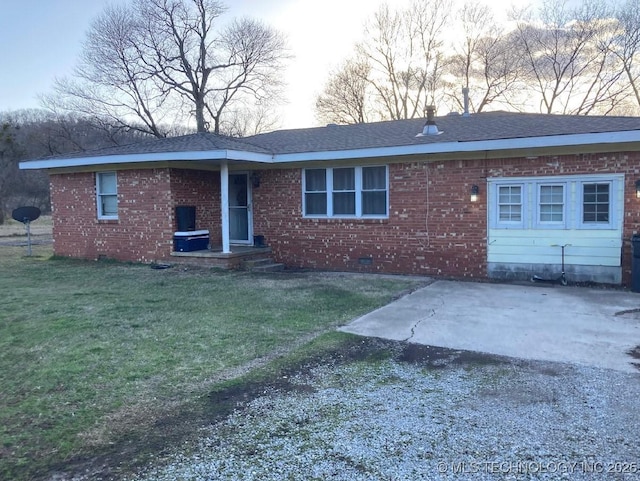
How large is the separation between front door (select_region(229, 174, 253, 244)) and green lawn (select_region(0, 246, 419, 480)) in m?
2.41

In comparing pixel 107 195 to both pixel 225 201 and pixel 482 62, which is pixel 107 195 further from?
pixel 482 62

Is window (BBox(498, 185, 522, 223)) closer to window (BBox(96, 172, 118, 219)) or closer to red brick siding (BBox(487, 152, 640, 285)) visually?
red brick siding (BBox(487, 152, 640, 285))

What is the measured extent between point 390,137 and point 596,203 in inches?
178

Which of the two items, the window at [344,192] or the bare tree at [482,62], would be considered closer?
the window at [344,192]

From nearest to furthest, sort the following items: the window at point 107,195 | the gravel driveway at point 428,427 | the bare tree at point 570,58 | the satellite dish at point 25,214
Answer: the gravel driveway at point 428,427 → the window at point 107,195 → the satellite dish at point 25,214 → the bare tree at point 570,58

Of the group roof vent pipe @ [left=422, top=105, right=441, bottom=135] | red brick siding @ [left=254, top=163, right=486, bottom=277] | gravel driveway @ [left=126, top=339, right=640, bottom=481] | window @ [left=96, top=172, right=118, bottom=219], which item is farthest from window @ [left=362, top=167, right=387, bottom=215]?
gravel driveway @ [left=126, top=339, right=640, bottom=481]

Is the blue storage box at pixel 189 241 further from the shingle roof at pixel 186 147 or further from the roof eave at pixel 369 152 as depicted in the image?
the shingle roof at pixel 186 147

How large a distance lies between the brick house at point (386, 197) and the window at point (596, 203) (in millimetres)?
24

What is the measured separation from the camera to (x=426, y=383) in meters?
4.38

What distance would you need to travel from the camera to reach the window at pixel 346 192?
37.1 ft

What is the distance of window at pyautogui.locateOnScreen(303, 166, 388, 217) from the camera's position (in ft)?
37.1

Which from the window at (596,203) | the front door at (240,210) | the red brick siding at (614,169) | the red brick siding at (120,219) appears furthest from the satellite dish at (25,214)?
the window at (596,203)

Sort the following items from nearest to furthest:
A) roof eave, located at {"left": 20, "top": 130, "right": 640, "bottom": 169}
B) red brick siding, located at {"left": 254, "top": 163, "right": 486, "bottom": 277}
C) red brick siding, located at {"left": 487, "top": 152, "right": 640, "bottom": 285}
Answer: roof eave, located at {"left": 20, "top": 130, "right": 640, "bottom": 169} → red brick siding, located at {"left": 487, "top": 152, "right": 640, "bottom": 285} → red brick siding, located at {"left": 254, "top": 163, "right": 486, "bottom": 277}

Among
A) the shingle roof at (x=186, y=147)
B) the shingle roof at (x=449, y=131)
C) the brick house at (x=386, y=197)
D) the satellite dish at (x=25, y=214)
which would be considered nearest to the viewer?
the brick house at (x=386, y=197)
